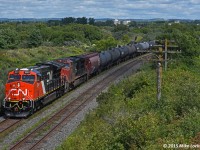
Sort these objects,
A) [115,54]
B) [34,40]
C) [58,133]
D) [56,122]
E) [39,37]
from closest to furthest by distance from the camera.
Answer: [58,133] → [56,122] → [115,54] → [34,40] → [39,37]

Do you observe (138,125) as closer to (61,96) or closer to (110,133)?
(110,133)

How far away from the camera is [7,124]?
82.5ft

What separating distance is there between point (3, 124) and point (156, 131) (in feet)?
42.6

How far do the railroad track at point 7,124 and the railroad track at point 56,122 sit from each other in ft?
6.31

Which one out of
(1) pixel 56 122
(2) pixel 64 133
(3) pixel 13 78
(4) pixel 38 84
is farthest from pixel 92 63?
(2) pixel 64 133

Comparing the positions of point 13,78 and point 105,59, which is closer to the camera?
point 13,78

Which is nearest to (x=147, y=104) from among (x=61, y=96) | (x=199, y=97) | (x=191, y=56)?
(x=199, y=97)

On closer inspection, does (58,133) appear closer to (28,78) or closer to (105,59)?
(28,78)

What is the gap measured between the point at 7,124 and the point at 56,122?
131 inches

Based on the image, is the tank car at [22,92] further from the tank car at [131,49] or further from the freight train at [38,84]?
the tank car at [131,49]

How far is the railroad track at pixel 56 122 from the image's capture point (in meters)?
20.9

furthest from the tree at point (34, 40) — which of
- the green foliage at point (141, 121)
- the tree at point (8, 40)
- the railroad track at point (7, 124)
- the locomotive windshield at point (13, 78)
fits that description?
the railroad track at point (7, 124)

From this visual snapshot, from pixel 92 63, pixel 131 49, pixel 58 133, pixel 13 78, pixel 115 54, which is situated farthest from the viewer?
pixel 131 49

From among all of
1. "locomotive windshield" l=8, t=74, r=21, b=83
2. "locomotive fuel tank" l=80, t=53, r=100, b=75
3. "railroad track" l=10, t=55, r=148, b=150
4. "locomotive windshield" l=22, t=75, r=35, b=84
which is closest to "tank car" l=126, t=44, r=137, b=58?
"locomotive fuel tank" l=80, t=53, r=100, b=75
